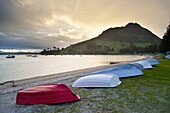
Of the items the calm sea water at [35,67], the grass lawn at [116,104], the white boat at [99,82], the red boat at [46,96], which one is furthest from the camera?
the calm sea water at [35,67]

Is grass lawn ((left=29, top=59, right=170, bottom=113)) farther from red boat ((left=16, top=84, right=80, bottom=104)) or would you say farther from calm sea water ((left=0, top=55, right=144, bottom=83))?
calm sea water ((left=0, top=55, right=144, bottom=83))

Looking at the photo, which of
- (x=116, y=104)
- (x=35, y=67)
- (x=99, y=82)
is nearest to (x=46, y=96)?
(x=116, y=104)

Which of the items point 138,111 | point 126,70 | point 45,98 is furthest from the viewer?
point 126,70

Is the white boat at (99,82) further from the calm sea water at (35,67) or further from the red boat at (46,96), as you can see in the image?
the calm sea water at (35,67)

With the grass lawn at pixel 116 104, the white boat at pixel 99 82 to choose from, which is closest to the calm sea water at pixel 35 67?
the white boat at pixel 99 82

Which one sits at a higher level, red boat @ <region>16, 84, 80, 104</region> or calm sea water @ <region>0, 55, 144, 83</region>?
red boat @ <region>16, 84, 80, 104</region>

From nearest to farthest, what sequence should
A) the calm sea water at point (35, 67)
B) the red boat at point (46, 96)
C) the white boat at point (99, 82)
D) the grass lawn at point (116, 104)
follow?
the grass lawn at point (116, 104) → the red boat at point (46, 96) → the white boat at point (99, 82) → the calm sea water at point (35, 67)

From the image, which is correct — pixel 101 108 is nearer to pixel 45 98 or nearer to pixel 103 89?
pixel 45 98

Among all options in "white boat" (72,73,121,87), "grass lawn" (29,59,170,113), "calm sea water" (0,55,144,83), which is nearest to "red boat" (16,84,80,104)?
"grass lawn" (29,59,170,113)

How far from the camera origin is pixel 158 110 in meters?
6.61

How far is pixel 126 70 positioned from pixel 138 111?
32.7 ft

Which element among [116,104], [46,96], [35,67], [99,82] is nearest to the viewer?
[116,104]

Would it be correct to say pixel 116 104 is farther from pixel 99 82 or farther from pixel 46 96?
pixel 99 82

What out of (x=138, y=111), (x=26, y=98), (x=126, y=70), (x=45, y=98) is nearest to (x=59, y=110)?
(x=45, y=98)
